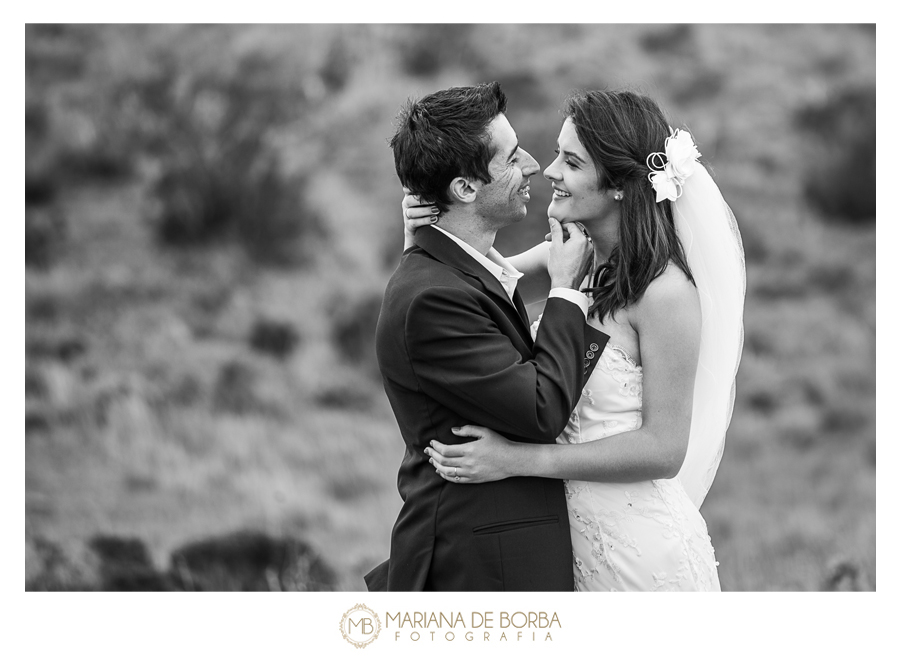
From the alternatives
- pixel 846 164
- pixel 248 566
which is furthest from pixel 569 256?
pixel 846 164

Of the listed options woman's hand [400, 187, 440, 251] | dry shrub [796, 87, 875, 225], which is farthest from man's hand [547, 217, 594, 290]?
dry shrub [796, 87, 875, 225]

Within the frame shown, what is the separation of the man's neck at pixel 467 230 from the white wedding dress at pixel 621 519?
0.58 metres

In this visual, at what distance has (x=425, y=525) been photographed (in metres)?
3.11

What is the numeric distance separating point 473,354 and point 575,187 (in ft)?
2.68

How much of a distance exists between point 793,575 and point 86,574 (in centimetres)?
555

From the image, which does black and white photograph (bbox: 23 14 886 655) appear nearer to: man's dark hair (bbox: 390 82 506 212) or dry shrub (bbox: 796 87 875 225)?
dry shrub (bbox: 796 87 875 225)

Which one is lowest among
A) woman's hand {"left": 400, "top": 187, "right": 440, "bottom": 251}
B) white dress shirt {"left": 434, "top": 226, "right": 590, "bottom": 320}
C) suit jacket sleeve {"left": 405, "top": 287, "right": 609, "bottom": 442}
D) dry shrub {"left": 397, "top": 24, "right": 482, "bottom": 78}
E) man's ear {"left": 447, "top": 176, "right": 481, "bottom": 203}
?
suit jacket sleeve {"left": 405, "top": 287, "right": 609, "bottom": 442}

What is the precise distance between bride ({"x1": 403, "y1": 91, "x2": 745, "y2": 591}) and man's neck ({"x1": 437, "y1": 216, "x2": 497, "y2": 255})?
0.06m

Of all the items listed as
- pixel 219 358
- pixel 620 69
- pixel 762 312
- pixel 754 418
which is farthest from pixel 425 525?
pixel 620 69

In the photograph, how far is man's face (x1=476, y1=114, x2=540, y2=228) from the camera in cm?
322
